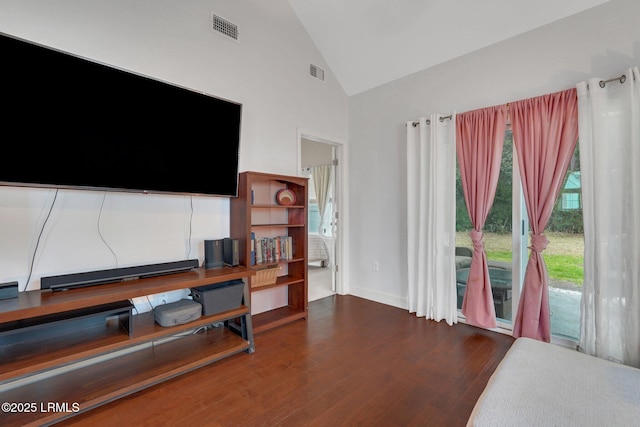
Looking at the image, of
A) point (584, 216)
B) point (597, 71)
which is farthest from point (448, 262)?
point (597, 71)

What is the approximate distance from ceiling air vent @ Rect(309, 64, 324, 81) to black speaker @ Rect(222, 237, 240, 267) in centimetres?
227

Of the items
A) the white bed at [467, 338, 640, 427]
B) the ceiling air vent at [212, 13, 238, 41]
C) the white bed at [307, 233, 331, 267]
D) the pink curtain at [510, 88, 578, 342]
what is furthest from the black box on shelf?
the white bed at [307, 233, 331, 267]

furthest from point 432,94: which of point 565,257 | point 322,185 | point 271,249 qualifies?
point 322,185

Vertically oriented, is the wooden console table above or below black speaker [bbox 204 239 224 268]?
below

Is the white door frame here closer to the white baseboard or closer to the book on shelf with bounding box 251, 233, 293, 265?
the white baseboard

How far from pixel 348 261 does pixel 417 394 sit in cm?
218

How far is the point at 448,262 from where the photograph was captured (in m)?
2.94

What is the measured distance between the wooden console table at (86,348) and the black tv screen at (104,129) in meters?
0.68

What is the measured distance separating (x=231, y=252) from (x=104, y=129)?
1.26m

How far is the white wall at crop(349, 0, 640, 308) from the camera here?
2.16m

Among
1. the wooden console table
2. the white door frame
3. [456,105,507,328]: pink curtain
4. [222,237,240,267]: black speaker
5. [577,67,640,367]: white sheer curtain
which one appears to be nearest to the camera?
the wooden console table

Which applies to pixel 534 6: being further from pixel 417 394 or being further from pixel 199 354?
pixel 199 354

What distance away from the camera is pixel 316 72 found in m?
3.53

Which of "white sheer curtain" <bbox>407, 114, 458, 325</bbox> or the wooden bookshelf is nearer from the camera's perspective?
the wooden bookshelf
